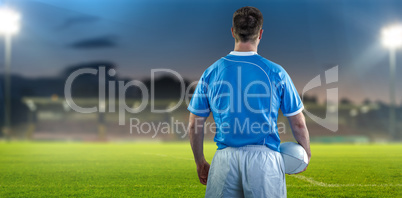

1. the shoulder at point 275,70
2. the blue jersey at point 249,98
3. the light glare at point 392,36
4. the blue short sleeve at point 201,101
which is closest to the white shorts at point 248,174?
the blue jersey at point 249,98

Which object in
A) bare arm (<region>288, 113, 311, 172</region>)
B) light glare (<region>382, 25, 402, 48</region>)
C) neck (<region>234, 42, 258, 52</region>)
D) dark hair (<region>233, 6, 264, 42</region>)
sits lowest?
bare arm (<region>288, 113, 311, 172</region>)

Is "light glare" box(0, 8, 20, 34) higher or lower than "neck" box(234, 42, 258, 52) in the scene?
higher

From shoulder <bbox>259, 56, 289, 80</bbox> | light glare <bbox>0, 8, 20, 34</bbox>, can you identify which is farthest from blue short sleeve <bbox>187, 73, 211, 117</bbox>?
light glare <bbox>0, 8, 20, 34</bbox>

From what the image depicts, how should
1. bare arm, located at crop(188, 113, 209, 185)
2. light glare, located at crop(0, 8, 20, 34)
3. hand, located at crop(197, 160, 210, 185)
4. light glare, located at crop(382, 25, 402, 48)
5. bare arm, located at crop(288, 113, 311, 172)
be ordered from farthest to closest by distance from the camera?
1. light glare, located at crop(382, 25, 402, 48)
2. light glare, located at crop(0, 8, 20, 34)
3. hand, located at crop(197, 160, 210, 185)
4. bare arm, located at crop(188, 113, 209, 185)
5. bare arm, located at crop(288, 113, 311, 172)

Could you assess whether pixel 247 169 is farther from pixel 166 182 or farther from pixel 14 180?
pixel 14 180

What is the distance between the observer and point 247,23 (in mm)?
2111

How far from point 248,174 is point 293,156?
1.05ft

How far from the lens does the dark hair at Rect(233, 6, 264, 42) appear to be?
210cm

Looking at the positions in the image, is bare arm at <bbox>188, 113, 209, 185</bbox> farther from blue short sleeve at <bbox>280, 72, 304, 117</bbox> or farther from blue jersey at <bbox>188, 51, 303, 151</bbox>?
blue short sleeve at <bbox>280, 72, 304, 117</bbox>

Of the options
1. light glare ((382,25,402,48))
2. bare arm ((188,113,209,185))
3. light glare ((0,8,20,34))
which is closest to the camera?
bare arm ((188,113,209,185))

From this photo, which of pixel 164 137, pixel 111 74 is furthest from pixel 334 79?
pixel 111 74

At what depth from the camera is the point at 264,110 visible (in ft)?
6.90

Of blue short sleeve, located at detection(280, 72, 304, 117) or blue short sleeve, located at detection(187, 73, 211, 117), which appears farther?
blue short sleeve, located at detection(187, 73, 211, 117)

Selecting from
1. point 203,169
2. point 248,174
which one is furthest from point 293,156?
point 203,169
